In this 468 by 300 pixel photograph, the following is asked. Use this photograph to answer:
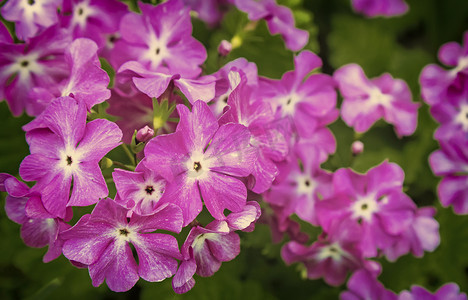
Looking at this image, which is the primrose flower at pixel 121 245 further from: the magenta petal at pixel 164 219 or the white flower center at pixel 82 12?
the white flower center at pixel 82 12

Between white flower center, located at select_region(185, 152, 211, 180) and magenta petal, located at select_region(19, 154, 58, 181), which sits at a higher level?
white flower center, located at select_region(185, 152, 211, 180)

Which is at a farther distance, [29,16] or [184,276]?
[29,16]

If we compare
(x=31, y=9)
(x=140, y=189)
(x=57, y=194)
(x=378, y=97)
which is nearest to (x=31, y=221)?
(x=57, y=194)

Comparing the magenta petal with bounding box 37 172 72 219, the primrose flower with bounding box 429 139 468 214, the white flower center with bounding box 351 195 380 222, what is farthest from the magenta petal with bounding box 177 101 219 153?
the primrose flower with bounding box 429 139 468 214

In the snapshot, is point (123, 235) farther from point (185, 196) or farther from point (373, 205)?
point (373, 205)

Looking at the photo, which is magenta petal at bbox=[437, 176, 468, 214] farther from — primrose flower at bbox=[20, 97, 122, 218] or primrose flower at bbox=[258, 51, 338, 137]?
primrose flower at bbox=[20, 97, 122, 218]

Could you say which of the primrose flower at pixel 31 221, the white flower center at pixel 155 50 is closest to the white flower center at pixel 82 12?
the white flower center at pixel 155 50

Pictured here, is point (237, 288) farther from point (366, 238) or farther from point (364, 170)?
point (364, 170)
